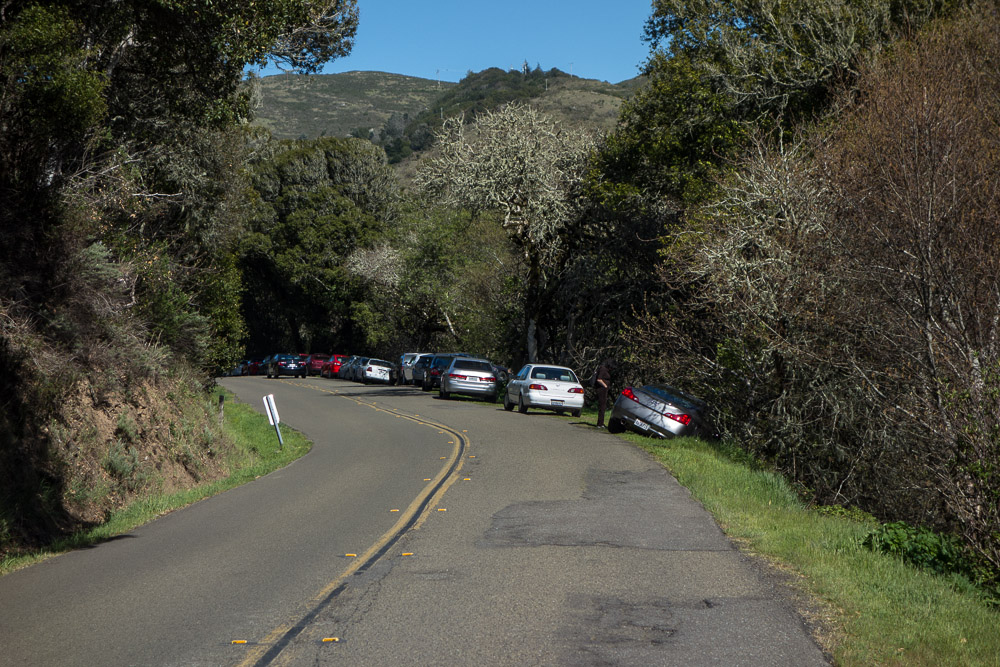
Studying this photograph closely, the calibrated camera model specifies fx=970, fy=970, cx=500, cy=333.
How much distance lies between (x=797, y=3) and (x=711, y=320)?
29.6ft

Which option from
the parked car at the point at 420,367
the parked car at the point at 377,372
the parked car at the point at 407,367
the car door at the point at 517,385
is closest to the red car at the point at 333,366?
the parked car at the point at 377,372

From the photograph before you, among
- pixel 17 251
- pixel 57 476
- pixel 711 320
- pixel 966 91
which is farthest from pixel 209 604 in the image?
pixel 711 320

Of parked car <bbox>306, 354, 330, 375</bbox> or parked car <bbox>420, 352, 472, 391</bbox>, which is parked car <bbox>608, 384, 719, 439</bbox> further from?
parked car <bbox>306, 354, 330, 375</bbox>

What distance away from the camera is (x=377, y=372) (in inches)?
2074

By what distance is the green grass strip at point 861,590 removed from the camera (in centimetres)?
621

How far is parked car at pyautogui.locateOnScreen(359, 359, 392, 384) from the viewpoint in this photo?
52.6 metres

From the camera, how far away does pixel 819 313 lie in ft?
63.3

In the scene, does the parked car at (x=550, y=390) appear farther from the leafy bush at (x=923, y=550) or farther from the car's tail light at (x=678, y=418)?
the leafy bush at (x=923, y=550)

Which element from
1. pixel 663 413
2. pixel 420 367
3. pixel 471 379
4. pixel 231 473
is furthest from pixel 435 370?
pixel 231 473

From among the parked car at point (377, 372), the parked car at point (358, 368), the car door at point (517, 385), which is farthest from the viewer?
the parked car at point (358, 368)

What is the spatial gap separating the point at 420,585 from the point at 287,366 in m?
53.0

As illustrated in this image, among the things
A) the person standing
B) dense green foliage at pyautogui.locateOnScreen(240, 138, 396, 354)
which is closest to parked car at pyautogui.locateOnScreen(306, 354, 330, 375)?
dense green foliage at pyautogui.locateOnScreen(240, 138, 396, 354)

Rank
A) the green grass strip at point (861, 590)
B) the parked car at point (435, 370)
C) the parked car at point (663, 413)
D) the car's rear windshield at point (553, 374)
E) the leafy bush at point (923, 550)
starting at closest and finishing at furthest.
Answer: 1. the green grass strip at point (861, 590)
2. the leafy bush at point (923, 550)
3. the parked car at point (663, 413)
4. the car's rear windshield at point (553, 374)
5. the parked car at point (435, 370)

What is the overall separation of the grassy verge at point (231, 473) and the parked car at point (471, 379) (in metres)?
8.00
